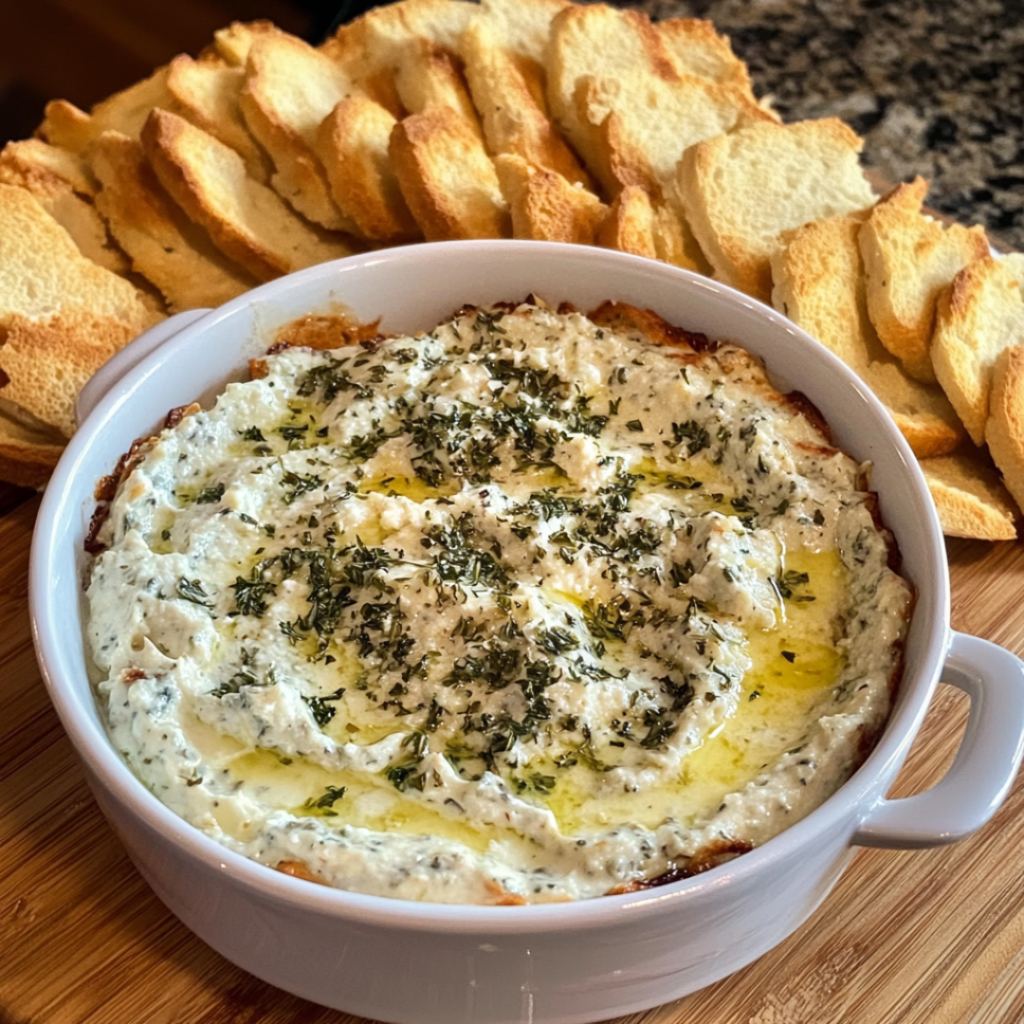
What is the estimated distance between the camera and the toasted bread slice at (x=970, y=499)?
9.27 ft

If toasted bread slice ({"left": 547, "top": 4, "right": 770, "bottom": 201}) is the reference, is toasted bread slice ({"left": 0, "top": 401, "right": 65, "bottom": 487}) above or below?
below

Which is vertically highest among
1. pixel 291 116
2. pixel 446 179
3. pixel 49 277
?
pixel 291 116

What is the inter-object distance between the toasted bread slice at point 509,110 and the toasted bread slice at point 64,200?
1.18 meters

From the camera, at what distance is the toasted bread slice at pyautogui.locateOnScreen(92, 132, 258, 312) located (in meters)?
3.25

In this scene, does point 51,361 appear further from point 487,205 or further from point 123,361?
→ point 487,205

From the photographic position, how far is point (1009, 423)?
2859 mm

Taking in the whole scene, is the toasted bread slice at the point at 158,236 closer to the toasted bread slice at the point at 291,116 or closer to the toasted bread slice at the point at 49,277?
the toasted bread slice at the point at 49,277

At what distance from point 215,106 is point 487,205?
100cm

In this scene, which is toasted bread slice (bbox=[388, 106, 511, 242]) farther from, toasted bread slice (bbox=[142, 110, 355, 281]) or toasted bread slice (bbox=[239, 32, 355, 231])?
toasted bread slice (bbox=[142, 110, 355, 281])

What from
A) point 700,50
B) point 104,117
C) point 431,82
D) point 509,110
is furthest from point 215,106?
point 700,50

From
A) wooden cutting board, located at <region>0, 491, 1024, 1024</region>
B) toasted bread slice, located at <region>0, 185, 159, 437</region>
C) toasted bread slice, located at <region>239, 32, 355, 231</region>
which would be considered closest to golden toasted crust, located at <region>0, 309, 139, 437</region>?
toasted bread slice, located at <region>0, 185, 159, 437</region>

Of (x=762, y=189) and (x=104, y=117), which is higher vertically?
(x=104, y=117)

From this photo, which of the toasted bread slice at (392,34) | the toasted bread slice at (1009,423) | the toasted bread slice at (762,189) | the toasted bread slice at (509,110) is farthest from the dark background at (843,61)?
the toasted bread slice at (1009,423)

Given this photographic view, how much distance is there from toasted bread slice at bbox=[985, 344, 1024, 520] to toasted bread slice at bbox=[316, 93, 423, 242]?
168 centimetres
